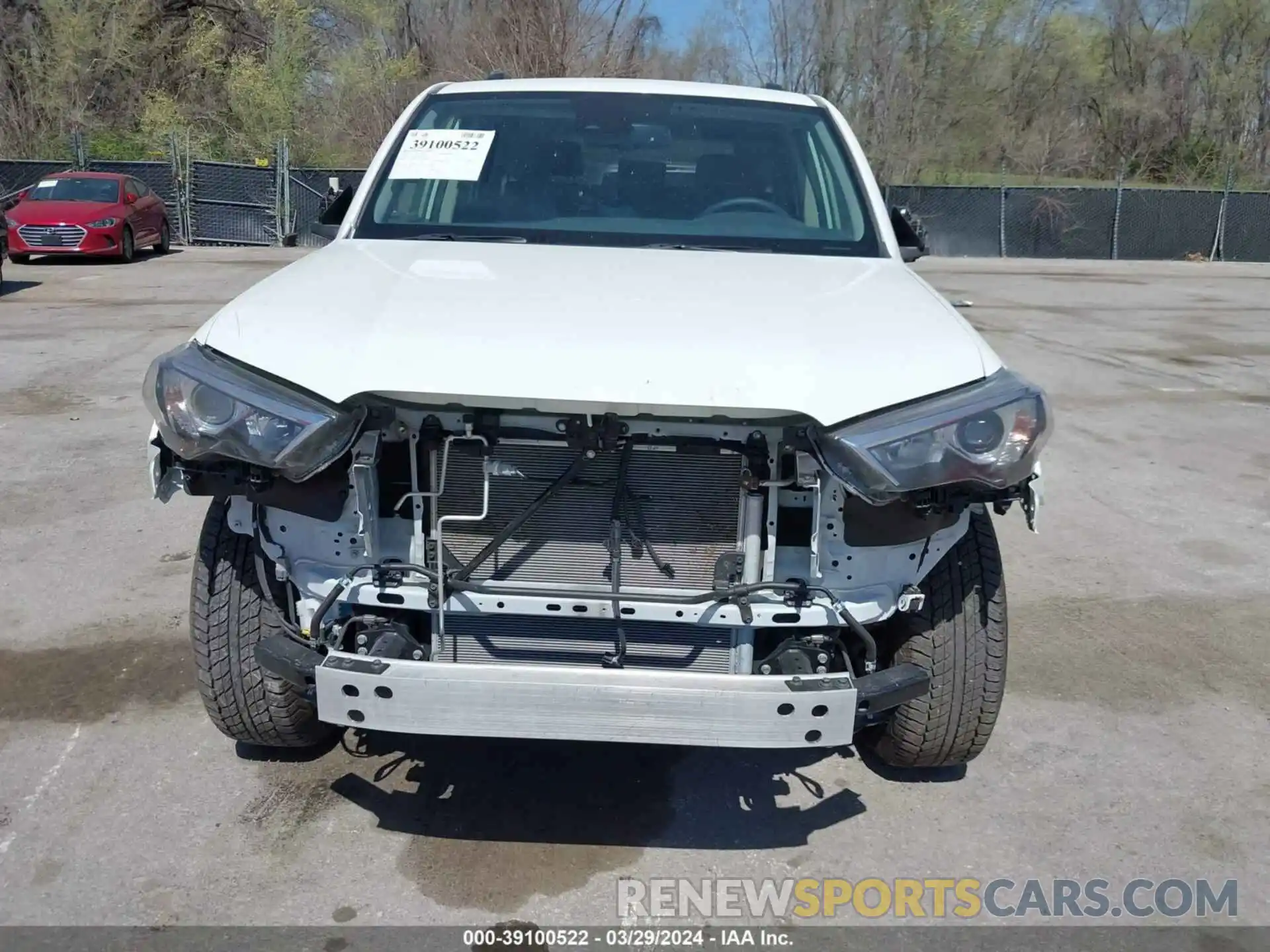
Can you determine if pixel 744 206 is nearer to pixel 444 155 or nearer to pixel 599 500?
pixel 444 155

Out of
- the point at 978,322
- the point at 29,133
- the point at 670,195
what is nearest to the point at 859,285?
the point at 670,195

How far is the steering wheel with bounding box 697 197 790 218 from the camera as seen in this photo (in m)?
3.92

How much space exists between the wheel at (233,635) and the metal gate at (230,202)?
866 inches

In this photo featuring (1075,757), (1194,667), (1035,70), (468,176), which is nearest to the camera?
(1075,757)

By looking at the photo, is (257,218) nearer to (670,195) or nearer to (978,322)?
(978,322)

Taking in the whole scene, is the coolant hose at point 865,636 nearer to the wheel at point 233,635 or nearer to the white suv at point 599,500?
the white suv at point 599,500

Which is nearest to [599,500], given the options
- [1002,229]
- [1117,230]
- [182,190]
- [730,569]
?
[730,569]

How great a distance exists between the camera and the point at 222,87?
103ft

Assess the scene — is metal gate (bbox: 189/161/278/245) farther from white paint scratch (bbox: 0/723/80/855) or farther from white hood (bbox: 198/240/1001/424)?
white hood (bbox: 198/240/1001/424)

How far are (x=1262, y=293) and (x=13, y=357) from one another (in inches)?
695

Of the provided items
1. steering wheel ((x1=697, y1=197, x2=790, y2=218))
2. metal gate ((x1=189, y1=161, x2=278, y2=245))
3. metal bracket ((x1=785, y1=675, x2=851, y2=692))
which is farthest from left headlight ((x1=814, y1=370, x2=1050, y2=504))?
metal gate ((x1=189, y1=161, x2=278, y2=245))

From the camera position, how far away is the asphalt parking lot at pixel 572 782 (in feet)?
9.43

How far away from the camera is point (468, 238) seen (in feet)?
12.0

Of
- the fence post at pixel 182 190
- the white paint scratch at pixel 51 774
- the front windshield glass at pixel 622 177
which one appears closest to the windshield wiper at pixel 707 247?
the front windshield glass at pixel 622 177
